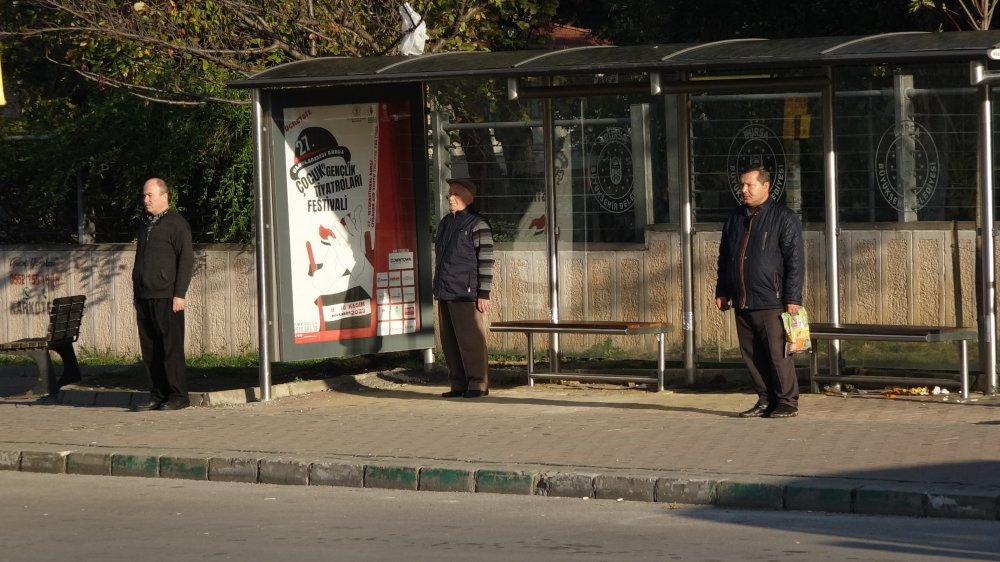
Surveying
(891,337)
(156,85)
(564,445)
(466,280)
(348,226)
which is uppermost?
(156,85)

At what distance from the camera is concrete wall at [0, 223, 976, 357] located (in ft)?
40.4

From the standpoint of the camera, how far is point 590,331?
1279 centimetres

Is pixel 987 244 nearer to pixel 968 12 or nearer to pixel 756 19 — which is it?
pixel 968 12

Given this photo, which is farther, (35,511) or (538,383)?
(538,383)

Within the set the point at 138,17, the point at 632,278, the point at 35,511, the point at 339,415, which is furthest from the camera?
the point at 138,17

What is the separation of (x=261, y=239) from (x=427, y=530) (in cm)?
510

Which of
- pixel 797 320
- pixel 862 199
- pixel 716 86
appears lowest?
pixel 797 320

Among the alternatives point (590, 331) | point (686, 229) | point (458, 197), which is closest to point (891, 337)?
point (686, 229)

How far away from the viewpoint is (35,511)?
29.8 feet

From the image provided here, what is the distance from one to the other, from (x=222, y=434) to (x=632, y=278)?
418 centimetres

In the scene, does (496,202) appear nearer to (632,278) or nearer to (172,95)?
(632,278)

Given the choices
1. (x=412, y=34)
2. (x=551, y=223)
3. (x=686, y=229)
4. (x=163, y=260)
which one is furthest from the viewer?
(x=412, y=34)

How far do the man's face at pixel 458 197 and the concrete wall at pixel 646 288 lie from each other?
1273 mm

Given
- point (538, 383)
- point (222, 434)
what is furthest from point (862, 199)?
point (222, 434)
